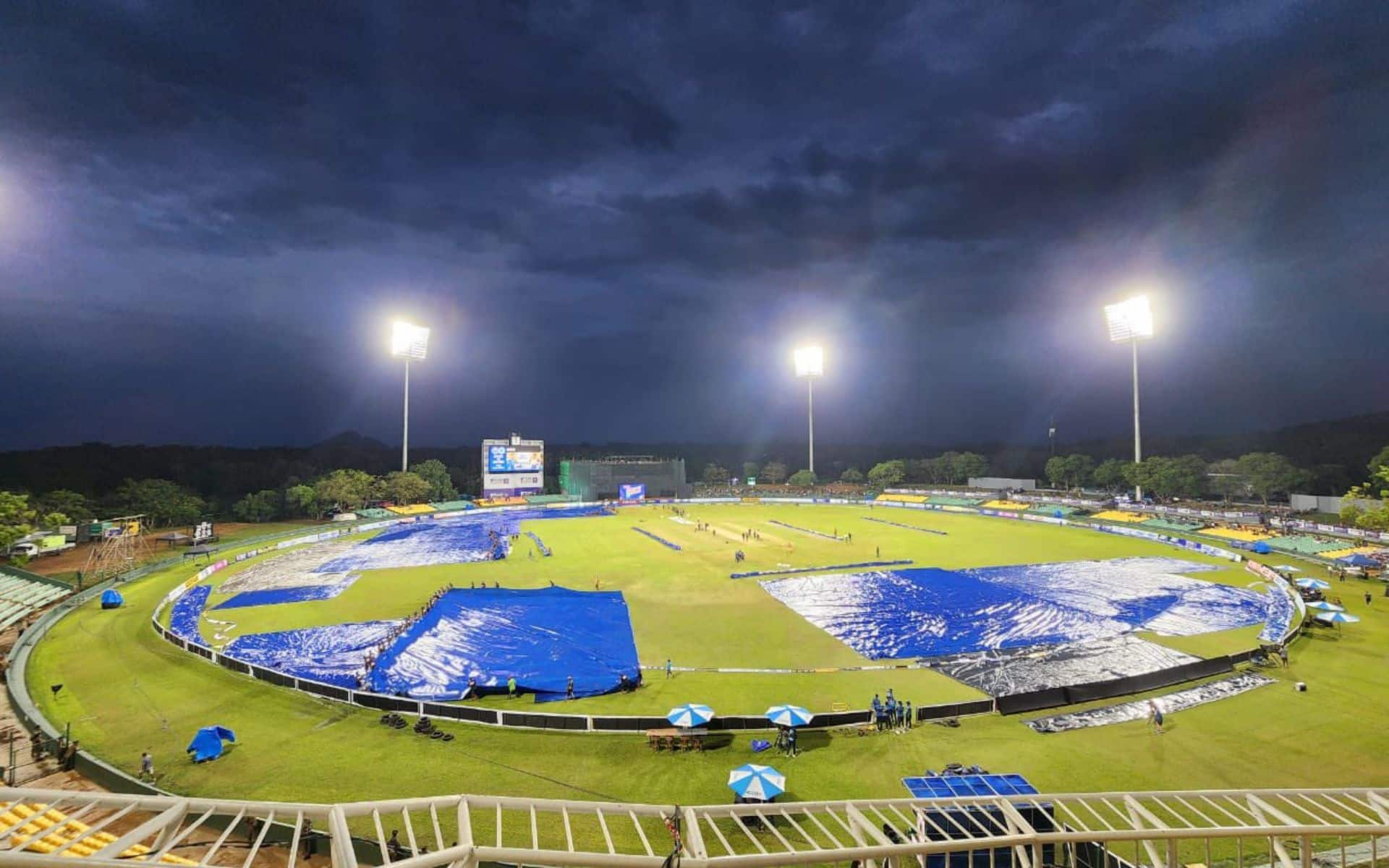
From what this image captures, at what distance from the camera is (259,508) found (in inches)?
3123

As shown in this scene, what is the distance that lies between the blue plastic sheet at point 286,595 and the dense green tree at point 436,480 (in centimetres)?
4994

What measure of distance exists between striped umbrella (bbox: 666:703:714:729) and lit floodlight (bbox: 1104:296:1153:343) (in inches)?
2913

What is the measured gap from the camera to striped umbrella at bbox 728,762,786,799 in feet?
Result: 51.5

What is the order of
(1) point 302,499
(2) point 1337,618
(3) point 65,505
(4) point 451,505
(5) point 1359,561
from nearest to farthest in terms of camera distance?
1. (2) point 1337,618
2. (5) point 1359,561
3. (3) point 65,505
4. (1) point 302,499
5. (4) point 451,505

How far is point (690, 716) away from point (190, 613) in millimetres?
32888

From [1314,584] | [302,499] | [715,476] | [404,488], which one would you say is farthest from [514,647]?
[715,476]

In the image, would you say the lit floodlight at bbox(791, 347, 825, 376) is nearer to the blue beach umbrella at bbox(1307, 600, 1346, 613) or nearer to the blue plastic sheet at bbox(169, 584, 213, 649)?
the blue beach umbrella at bbox(1307, 600, 1346, 613)

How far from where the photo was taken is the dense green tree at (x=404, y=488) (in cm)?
8506

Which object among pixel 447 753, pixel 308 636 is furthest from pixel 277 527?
pixel 447 753

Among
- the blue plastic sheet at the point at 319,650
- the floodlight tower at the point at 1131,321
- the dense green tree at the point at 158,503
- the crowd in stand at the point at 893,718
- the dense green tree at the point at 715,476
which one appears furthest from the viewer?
the dense green tree at the point at 715,476

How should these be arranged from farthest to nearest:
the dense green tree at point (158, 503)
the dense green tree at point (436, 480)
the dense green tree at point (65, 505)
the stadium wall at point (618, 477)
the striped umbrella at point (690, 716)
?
the stadium wall at point (618, 477), the dense green tree at point (436, 480), the dense green tree at point (158, 503), the dense green tree at point (65, 505), the striped umbrella at point (690, 716)

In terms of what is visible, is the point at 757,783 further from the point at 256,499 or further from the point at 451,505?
the point at 256,499

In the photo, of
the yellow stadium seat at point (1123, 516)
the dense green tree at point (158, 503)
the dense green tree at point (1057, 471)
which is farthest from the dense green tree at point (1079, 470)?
the dense green tree at point (158, 503)

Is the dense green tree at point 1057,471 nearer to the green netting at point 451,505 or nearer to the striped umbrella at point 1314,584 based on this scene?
the striped umbrella at point 1314,584
